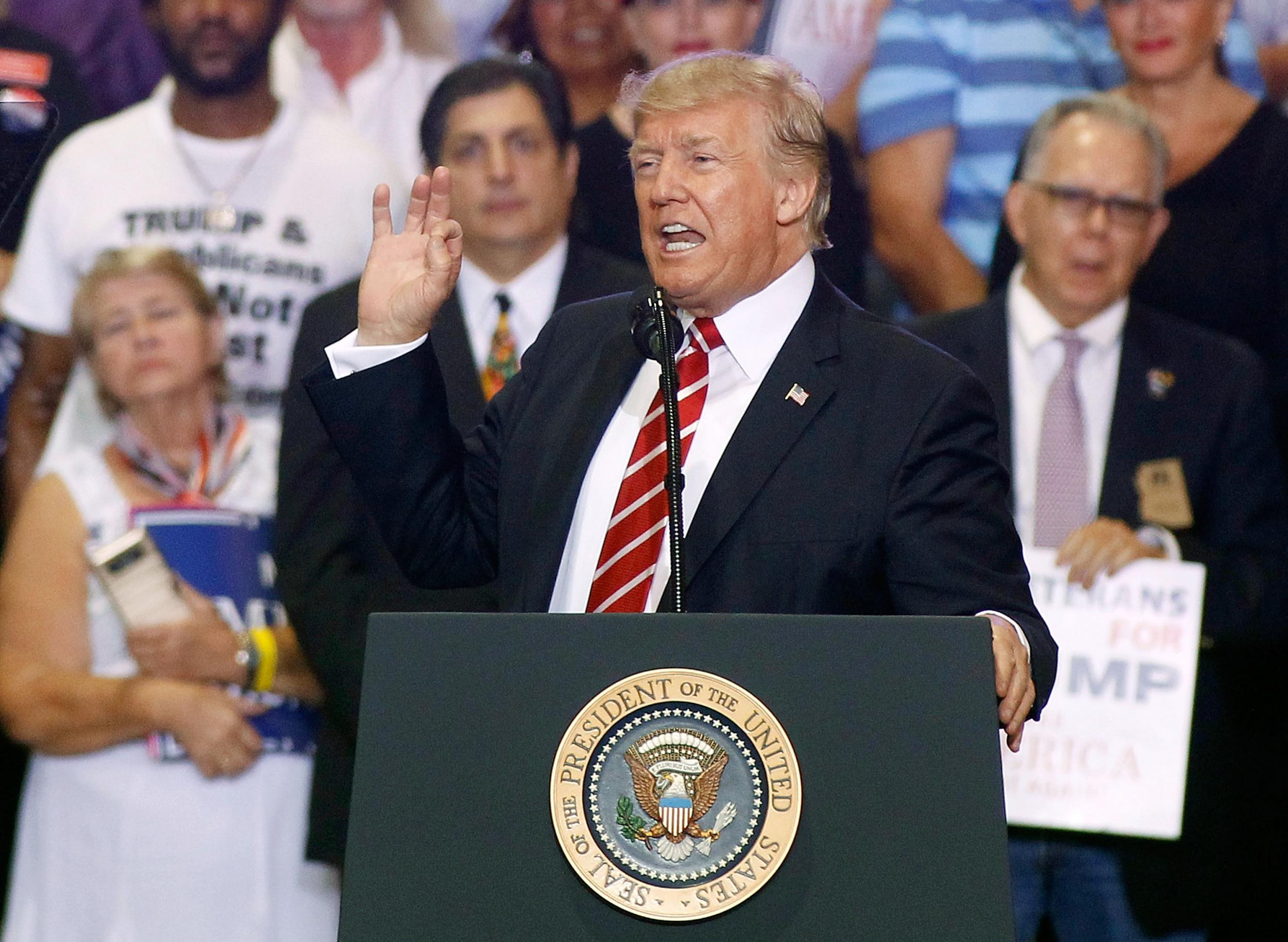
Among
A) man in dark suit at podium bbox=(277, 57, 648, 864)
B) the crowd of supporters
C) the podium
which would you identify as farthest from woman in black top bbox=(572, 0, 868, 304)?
the podium

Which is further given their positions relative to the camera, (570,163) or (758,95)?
(570,163)

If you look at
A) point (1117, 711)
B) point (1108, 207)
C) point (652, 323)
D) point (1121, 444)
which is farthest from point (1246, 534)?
point (652, 323)

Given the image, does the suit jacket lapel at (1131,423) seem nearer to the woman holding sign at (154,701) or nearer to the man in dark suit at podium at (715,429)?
the man in dark suit at podium at (715,429)

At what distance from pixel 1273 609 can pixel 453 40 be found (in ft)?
7.26

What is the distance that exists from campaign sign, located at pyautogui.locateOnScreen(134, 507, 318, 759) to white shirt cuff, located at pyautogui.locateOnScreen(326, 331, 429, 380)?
62.9 inches

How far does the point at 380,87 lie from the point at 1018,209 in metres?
1.50

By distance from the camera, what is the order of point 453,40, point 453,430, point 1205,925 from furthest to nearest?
point 453,40 → point 1205,925 → point 453,430

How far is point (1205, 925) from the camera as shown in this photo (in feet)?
10.2

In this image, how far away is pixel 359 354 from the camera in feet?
5.93

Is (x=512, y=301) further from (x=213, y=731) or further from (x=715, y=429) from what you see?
(x=715, y=429)

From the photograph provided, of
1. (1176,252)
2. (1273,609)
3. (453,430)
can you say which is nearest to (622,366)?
(453,430)

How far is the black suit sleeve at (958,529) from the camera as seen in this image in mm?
1711

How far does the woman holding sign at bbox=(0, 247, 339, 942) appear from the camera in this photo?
3158mm

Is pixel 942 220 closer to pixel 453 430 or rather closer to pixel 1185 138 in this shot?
pixel 1185 138
